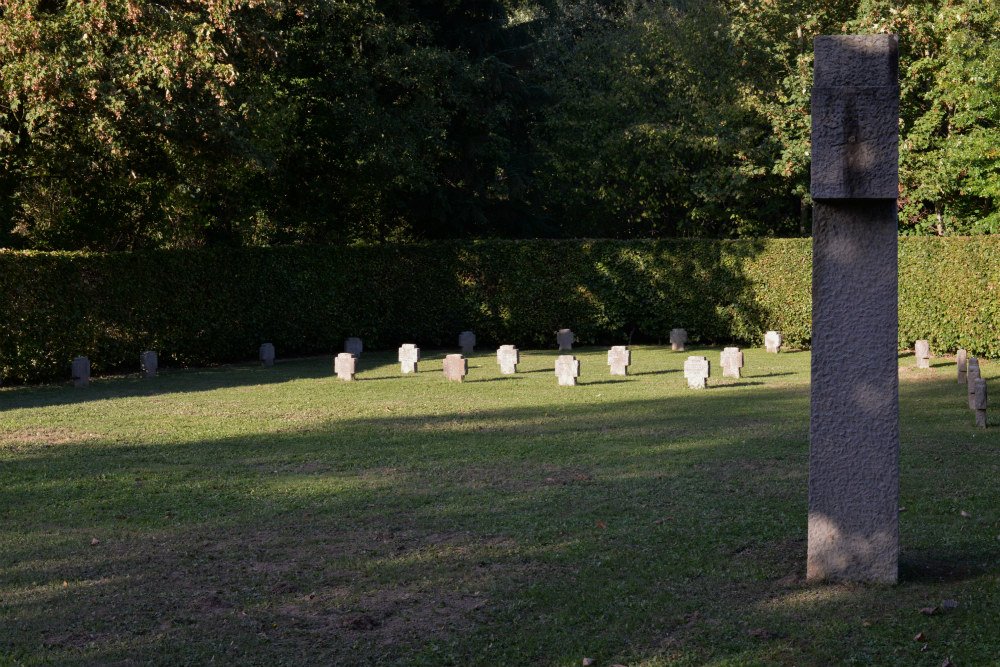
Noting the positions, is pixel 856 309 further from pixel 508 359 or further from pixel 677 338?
pixel 677 338

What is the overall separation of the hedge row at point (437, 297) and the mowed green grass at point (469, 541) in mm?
5654

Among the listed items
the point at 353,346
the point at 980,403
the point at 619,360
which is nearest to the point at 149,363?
the point at 353,346

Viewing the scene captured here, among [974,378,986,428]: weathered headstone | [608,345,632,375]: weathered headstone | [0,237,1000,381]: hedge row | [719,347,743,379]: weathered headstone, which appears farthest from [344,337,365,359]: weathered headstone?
[974,378,986,428]: weathered headstone

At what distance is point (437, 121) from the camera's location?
25.5m

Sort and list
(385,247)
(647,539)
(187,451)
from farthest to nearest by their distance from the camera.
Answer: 1. (385,247)
2. (187,451)
3. (647,539)

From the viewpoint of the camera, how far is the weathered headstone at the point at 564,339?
2539 cm

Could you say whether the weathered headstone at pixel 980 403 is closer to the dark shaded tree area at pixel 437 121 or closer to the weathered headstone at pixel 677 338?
the dark shaded tree area at pixel 437 121

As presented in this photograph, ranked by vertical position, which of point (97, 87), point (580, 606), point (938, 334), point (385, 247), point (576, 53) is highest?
point (576, 53)

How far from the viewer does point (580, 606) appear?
5828mm

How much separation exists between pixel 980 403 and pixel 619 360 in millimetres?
7971

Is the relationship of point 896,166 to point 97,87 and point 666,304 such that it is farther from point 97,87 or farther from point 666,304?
point 666,304

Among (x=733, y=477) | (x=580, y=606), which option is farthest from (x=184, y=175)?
(x=580, y=606)

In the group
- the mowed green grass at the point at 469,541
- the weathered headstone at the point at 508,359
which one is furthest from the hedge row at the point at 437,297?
the weathered headstone at the point at 508,359

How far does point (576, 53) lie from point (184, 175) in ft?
61.3
